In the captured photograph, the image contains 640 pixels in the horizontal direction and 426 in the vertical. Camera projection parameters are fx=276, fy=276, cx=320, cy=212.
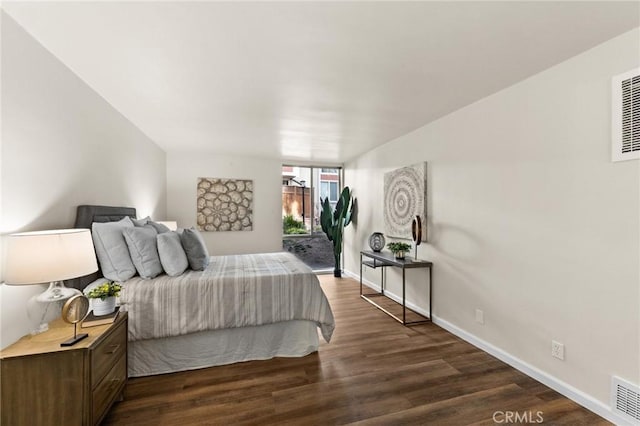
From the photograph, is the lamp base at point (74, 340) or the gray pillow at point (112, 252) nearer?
the lamp base at point (74, 340)

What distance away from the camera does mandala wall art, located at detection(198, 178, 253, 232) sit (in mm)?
4953

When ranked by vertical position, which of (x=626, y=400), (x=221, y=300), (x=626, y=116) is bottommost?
(x=626, y=400)

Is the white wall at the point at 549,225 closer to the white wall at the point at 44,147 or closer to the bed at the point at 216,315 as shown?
the bed at the point at 216,315

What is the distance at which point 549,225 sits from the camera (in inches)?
81.0

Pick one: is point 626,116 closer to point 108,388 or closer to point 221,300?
point 221,300

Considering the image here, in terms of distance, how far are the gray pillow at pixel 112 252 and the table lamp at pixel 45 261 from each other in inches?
21.8

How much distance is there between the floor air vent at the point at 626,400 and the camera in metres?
Result: 1.58

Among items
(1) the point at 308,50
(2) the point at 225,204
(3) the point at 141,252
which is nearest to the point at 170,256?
(3) the point at 141,252

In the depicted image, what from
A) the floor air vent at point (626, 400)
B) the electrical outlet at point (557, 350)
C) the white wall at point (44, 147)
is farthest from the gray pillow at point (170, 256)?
the floor air vent at point (626, 400)

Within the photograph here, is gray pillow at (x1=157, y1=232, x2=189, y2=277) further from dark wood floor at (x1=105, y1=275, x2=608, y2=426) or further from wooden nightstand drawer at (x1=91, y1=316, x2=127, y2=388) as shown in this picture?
dark wood floor at (x1=105, y1=275, x2=608, y2=426)

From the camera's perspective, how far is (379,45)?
5.71 feet

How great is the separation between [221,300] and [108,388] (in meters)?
0.85

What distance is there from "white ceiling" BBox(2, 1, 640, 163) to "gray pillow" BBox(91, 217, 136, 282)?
3.90ft

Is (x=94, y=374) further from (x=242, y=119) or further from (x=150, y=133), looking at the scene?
(x=150, y=133)
